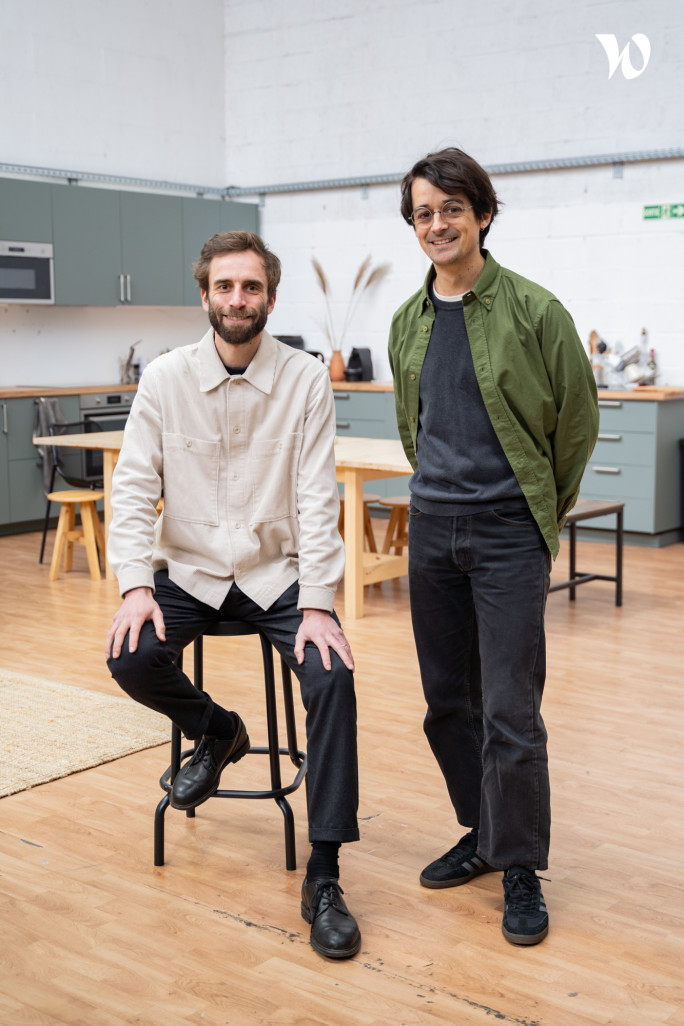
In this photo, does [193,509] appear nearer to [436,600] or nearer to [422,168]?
Answer: [436,600]

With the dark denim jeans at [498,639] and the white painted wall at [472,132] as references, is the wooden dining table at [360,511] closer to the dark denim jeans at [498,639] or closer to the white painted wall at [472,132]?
the dark denim jeans at [498,639]

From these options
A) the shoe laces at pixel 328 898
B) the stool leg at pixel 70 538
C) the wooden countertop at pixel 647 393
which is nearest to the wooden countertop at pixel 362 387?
the wooden countertop at pixel 647 393

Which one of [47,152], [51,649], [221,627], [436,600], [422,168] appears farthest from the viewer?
[47,152]

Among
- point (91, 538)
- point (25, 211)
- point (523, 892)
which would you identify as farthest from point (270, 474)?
point (25, 211)

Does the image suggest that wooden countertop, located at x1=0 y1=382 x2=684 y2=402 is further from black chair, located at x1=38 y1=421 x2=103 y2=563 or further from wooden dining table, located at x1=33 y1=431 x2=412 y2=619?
wooden dining table, located at x1=33 y1=431 x2=412 y2=619

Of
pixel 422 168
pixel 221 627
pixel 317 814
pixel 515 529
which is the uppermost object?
pixel 422 168

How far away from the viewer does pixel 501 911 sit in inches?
96.5

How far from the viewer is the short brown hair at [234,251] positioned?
2.55 meters

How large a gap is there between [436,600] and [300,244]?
274 inches

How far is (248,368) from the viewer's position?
261cm

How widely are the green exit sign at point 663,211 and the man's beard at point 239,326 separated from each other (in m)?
5.21

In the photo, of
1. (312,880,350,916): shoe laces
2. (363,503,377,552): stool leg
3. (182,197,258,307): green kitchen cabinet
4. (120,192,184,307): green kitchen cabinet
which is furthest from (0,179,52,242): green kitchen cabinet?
(312,880,350,916): shoe laces

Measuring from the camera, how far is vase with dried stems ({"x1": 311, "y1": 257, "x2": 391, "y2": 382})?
330 inches

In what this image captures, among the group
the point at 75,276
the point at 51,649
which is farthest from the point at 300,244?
the point at 51,649
